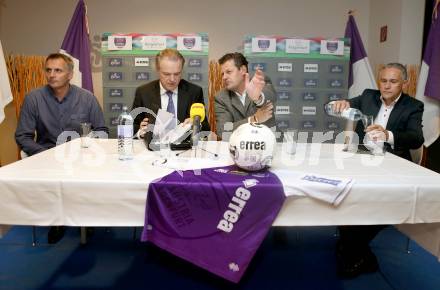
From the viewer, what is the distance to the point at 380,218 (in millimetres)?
1495

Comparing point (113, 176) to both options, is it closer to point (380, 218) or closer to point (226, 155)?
point (226, 155)

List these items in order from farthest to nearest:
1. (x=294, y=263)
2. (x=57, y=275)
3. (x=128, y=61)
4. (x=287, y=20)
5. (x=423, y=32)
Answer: (x=287, y=20) → (x=128, y=61) → (x=423, y=32) → (x=294, y=263) → (x=57, y=275)

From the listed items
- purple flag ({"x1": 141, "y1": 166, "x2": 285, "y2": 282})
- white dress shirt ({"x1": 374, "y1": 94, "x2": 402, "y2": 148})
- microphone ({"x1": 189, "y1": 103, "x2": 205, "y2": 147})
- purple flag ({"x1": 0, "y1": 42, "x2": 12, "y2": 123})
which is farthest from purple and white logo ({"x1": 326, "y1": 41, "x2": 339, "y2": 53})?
purple flag ({"x1": 0, "y1": 42, "x2": 12, "y2": 123})

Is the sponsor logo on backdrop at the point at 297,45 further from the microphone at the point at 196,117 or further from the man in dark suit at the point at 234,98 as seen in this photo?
the microphone at the point at 196,117

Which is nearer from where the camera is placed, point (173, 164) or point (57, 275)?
point (173, 164)

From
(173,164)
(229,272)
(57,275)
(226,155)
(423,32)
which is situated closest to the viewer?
(229,272)

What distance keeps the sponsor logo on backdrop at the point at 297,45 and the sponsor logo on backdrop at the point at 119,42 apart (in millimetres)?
1815

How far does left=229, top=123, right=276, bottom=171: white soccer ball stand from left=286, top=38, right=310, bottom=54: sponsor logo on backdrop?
3.00 metres

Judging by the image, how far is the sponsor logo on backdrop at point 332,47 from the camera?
14.3ft

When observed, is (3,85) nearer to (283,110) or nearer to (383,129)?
(283,110)

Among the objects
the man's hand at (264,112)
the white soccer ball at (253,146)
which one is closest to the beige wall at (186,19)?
the man's hand at (264,112)

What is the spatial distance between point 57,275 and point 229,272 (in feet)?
4.14

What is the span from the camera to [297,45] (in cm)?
434

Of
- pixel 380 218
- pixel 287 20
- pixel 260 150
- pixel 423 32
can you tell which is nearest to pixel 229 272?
pixel 260 150
